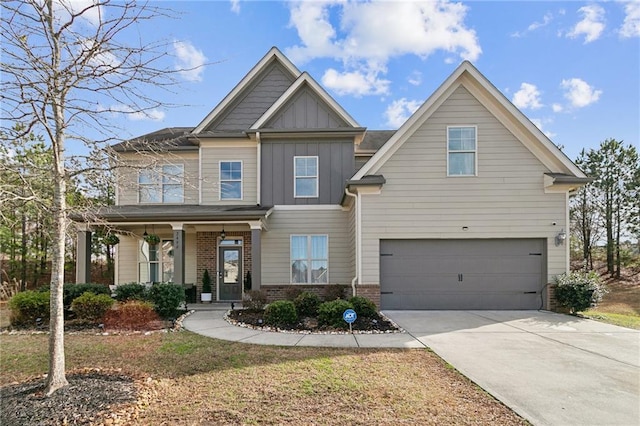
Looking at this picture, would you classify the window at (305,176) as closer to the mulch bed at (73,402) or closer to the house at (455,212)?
the house at (455,212)

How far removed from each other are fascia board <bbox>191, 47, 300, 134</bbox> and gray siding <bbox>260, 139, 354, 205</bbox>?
2394 mm

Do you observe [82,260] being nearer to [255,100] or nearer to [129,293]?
[129,293]

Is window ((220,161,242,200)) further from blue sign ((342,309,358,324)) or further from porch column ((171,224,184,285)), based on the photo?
blue sign ((342,309,358,324))

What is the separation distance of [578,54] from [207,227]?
1374 centimetres

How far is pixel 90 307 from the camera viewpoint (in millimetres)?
9297

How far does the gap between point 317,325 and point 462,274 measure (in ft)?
16.1

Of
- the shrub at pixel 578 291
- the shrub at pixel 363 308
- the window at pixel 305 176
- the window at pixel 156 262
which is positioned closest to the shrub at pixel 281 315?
the shrub at pixel 363 308

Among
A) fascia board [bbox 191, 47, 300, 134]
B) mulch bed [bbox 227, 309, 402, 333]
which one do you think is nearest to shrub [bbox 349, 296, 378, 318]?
mulch bed [bbox 227, 309, 402, 333]

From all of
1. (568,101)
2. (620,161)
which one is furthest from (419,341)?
(620,161)

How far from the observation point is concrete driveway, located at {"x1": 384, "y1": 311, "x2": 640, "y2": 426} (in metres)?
4.25

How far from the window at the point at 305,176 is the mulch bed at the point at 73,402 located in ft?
30.2

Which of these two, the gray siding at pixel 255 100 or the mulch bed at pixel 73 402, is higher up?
the gray siding at pixel 255 100

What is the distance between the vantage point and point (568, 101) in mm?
16797

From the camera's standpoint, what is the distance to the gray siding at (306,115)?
13.5 meters
